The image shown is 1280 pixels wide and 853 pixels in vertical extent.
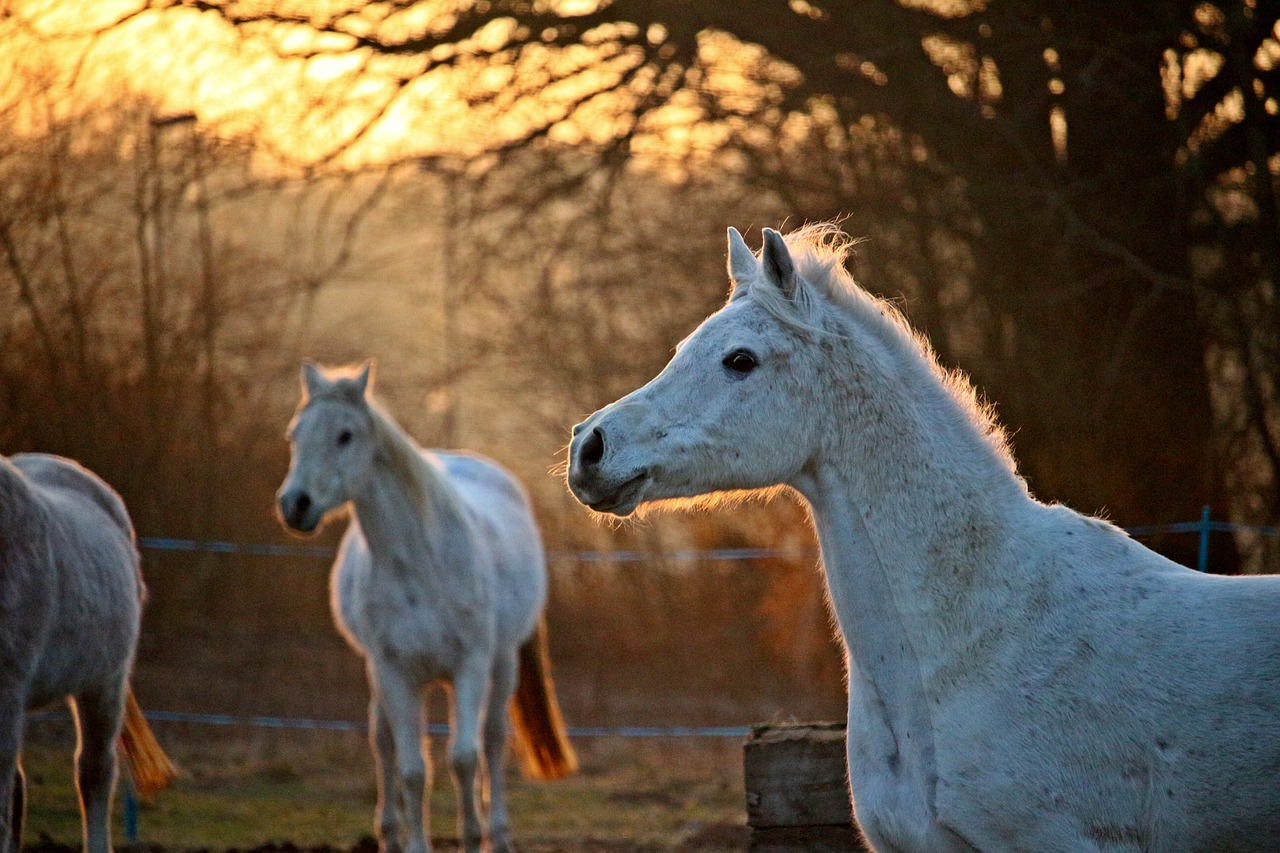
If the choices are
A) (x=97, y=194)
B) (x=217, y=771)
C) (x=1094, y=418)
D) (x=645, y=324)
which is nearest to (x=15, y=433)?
(x=97, y=194)

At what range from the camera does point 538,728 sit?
7.25 meters

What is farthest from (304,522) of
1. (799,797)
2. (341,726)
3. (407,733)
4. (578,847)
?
(799,797)

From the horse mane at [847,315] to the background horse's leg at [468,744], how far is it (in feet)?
11.8

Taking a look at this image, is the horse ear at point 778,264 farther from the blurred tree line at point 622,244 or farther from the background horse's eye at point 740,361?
the blurred tree line at point 622,244

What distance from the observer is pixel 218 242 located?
1138 cm

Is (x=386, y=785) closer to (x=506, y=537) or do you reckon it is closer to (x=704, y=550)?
(x=506, y=537)

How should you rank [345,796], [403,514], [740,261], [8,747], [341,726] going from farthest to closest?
[345,796], [341,726], [403,514], [8,747], [740,261]

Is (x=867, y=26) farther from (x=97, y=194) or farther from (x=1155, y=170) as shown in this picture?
(x=97, y=194)

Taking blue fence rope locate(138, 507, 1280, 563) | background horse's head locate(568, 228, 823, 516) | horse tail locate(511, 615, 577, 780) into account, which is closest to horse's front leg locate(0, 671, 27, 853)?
background horse's head locate(568, 228, 823, 516)

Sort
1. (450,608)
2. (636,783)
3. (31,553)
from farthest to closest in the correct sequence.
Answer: (636,783) < (450,608) < (31,553)

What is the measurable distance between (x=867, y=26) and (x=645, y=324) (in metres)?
3.13

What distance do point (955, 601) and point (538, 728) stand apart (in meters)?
5.00

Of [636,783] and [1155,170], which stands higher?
[1155,170]

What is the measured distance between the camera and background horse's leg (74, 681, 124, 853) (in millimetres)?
4848
